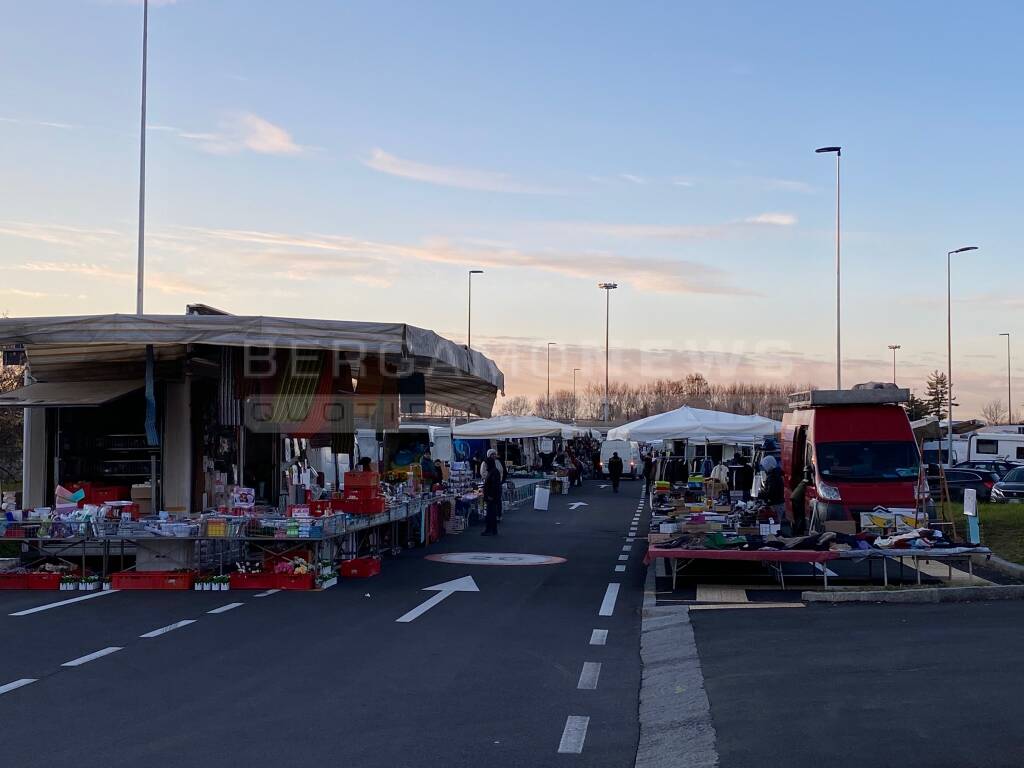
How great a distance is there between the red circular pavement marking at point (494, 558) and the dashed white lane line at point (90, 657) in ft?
28.1

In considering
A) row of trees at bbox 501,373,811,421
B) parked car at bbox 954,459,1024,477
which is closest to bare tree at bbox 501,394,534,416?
row of trees at bbox 501,373,811,421

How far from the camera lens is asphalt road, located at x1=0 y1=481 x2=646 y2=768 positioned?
7.20 m

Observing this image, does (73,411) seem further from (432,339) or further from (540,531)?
(540,531)

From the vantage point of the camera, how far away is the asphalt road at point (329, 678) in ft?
23.6

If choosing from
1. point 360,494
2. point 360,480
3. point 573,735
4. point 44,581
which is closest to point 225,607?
point 44,581

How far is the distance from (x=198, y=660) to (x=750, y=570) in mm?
9790

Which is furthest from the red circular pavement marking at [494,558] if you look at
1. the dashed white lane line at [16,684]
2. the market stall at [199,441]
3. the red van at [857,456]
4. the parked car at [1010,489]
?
the parked car at [1010,489]

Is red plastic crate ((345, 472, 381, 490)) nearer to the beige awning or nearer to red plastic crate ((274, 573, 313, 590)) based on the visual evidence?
red plastic crate ((274, 573, 313, 590))

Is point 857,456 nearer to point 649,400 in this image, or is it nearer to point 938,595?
point 938,595

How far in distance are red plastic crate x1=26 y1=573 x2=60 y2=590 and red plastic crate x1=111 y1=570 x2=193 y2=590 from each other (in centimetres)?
85

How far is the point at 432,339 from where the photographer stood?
1711 cm

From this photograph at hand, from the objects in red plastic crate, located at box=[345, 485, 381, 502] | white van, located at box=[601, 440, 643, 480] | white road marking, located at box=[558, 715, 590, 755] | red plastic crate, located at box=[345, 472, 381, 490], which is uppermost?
red plastic crate, located at box=[345, 472, 381, 490]

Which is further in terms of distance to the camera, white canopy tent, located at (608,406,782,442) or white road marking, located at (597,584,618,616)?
white canopy tent, located at (608,406,782,442)

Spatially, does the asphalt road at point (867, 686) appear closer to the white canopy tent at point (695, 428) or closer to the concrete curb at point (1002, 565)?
the concrete curb at point (1002, 565)
